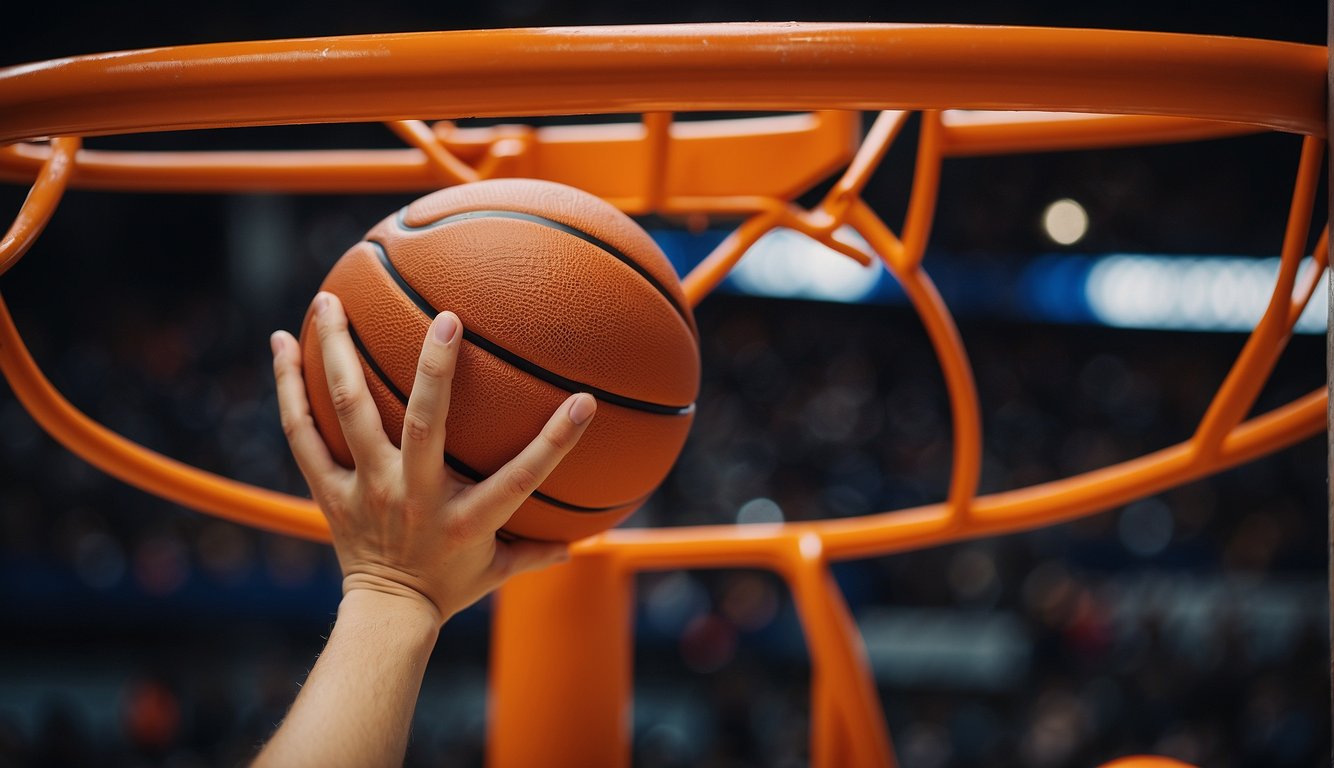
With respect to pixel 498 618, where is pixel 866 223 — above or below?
above

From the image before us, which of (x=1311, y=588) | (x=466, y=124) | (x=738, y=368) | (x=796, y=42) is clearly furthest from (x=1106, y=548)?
(x=796, y=42)

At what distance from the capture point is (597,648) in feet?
2.85

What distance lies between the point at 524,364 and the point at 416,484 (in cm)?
8

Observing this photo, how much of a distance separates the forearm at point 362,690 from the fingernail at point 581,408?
14 centimetres

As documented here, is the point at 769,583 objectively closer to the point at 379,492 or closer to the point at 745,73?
the point at 379,492

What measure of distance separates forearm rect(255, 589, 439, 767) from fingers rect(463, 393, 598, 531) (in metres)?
0.07

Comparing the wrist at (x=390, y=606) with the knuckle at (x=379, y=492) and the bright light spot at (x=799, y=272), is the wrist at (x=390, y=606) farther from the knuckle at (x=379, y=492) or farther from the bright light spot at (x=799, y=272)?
the bright light spot at (x=799, y=272)

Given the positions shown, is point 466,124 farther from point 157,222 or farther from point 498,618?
point 498,618

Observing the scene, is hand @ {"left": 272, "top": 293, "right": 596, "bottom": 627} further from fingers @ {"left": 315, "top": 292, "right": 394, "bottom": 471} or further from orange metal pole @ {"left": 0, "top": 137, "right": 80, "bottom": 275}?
orange metal pole @ {"left": 0, "top": 137, "right": 80, "bottom": 275}

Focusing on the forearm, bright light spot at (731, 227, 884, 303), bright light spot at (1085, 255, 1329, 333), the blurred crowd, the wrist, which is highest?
bright light spot at (1085, 255, 1329, 333)

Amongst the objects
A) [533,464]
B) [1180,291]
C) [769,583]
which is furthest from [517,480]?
[1180,291]

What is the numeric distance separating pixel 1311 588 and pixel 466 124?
2.62 metres

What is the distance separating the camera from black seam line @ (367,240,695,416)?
60 cm

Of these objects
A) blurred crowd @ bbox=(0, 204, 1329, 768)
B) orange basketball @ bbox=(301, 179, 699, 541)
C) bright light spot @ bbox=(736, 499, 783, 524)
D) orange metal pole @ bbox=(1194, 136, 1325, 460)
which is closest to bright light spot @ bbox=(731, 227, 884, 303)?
blurred crowd @ bbox=(0, 204, 1329, 768)
